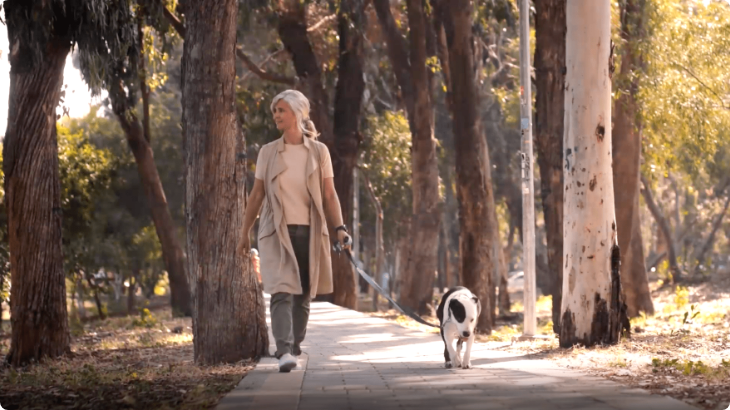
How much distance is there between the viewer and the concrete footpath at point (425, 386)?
7.20 meters

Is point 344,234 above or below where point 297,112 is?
below

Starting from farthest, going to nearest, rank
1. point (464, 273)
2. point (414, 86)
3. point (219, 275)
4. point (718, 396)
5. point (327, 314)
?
point (414, 86), point (464, 273), point (327, 314), point (219, 275), point (718, 396)

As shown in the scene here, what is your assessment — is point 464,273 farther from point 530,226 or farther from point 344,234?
point 344,234

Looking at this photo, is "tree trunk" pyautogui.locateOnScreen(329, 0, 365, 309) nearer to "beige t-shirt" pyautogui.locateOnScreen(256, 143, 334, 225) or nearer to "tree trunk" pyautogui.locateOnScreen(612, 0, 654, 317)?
"tree trunk" pyautogui.locateOnScreen(612, 0, 654, 317)

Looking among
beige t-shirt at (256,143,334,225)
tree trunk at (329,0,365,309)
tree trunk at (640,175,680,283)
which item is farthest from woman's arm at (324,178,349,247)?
tree trunk at (640,175,680,283)

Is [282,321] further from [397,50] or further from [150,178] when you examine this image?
[397,50]

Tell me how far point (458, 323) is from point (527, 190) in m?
7.19

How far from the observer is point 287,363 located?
912cm

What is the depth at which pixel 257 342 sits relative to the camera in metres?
11.1

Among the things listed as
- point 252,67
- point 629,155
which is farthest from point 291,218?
point 252,67

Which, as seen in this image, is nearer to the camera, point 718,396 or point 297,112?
point 718,396

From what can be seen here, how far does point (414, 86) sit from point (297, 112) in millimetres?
18132

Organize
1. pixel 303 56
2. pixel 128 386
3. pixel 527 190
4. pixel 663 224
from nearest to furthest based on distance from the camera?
pixel 128 386 < pixel 527 190 < pixel 303 56 < pixel 663 224

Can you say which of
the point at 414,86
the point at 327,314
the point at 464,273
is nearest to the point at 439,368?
the point at 327,314
